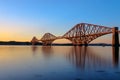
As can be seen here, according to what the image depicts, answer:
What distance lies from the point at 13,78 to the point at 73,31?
11356 cm

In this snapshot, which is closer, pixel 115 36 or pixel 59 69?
pixel 59 69

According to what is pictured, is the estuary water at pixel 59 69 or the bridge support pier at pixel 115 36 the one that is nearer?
the estuary water at pixel 59 69

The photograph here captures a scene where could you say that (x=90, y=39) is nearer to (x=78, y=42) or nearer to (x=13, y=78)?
(x=78, y=42)

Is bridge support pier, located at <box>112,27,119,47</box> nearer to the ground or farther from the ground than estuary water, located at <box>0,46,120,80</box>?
farther from the ground

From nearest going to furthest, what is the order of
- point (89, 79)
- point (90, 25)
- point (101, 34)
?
point (89, 79) → point (101, 34) → point (90, 25)

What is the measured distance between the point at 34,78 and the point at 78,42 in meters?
103

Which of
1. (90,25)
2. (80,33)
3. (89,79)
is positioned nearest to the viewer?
(89,79)

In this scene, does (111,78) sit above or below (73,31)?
below

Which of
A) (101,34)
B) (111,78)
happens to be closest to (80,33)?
(101,34)

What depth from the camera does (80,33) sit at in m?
120

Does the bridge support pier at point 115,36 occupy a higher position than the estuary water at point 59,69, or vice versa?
the bridge support pier at point 115,36

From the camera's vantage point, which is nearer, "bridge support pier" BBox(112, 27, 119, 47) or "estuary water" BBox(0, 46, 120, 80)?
"estuary water" BBox(0, 46, 120, 80)

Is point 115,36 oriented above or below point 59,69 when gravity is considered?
above

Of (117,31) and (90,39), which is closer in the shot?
(117,31)
